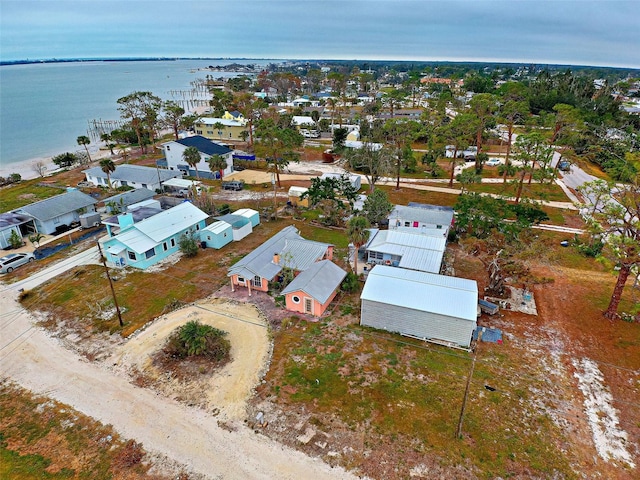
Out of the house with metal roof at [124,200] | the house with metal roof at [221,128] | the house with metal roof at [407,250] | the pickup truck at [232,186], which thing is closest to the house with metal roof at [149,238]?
the house with metal roof at [124,200]

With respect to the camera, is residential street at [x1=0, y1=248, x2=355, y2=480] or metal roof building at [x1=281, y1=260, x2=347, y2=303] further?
metal roof building at [x1=281, y1=260, x2=347, y2=303]

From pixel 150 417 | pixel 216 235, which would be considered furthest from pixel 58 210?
pixel 150 417

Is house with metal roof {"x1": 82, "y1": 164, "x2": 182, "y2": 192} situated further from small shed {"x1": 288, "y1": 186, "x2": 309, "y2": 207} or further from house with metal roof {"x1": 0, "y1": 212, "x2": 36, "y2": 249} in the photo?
small shed {"x1": 288, "y1": 186, "x2": 309, "y2": 207}

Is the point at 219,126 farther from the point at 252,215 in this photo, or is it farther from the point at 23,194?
the point at 252,215

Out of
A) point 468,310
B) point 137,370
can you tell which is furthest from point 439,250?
point 137,370

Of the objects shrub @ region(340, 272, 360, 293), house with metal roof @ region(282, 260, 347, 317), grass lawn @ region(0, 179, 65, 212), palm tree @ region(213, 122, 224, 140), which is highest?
palm tree @ region(213, 122, 224, 140)

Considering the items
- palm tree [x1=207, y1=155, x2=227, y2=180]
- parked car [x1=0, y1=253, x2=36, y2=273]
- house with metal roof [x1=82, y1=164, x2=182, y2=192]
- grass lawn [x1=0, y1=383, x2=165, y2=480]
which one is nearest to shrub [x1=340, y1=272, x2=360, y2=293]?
grass lawn [x1=0, y1=383, x2=165, y2=480]

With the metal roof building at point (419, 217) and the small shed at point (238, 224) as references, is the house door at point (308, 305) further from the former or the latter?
the metal roof building at point (419, 217)
